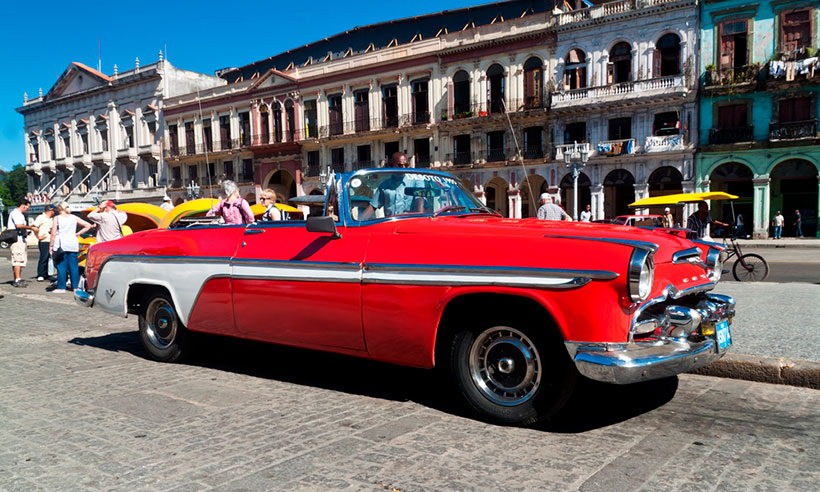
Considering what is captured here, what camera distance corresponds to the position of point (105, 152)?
51.4 metres

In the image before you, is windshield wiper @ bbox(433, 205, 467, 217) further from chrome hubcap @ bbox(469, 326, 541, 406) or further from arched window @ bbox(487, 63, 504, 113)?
arched window @ bbox(487, 63, 504, 113)

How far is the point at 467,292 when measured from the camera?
3643mm

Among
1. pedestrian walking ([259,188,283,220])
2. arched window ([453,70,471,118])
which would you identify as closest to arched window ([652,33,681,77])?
arched window ([453,70,471,118])

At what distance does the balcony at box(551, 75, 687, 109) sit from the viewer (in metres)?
28.6

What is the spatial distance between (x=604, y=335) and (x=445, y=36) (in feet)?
111

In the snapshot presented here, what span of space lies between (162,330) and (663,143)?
2834 centimetres

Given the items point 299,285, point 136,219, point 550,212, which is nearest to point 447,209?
point 299,285

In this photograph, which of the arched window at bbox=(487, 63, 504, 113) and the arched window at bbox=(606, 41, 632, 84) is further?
the arched window at bbox=(487, 63, 504, 113)

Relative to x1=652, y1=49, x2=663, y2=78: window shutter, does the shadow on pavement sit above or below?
below

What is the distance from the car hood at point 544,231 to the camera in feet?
11.7

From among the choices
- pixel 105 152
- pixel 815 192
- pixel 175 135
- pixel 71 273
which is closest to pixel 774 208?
pixel 815 192

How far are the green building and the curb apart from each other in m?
26.8

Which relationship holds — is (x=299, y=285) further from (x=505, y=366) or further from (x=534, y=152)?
(x=534, y=152)

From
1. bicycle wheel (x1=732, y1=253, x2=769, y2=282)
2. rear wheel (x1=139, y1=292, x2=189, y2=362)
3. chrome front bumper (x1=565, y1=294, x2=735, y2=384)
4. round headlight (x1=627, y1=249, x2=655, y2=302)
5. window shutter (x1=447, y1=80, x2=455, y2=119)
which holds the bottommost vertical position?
bicycle wheel (x1=732, y1=253, x2=769, y2=282)
